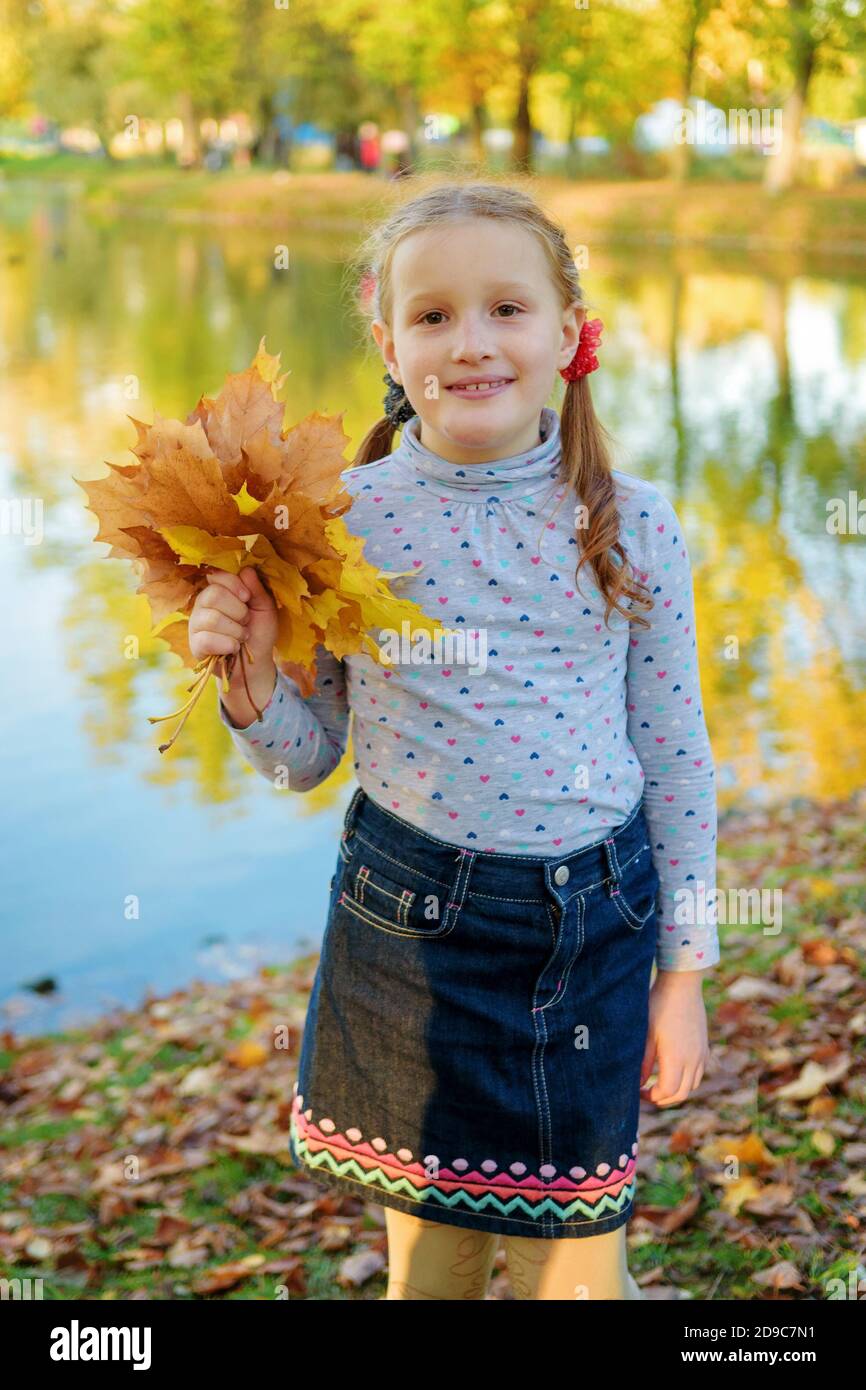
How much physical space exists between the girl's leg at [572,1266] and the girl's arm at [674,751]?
389 millimetres

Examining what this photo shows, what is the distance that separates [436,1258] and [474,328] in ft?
4.14

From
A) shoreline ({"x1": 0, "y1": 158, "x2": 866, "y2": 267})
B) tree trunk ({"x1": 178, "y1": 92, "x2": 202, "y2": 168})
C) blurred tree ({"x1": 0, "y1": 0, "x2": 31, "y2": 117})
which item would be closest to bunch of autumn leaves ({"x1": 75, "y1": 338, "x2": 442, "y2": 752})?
shoreline ({"x1": 0, "y1": 158, "x2": 866, "y2": 267})

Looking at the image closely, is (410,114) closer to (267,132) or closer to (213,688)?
(267,132)

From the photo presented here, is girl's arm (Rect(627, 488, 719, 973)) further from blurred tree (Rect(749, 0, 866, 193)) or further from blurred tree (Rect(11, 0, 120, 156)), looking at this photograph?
blurred tree (Rect(11, 0, 120, 156))

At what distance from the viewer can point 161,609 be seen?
1784 mm

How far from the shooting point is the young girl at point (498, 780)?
188cm

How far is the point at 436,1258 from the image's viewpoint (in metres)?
2.03

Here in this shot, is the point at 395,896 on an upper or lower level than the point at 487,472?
lower

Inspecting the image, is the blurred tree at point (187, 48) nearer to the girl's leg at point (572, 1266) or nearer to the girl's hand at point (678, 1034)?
the girl's hand at point (678, 1034)

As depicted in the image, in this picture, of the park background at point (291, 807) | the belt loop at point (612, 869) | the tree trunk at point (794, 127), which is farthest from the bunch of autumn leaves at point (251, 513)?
the tree trunk at point (794, 127)

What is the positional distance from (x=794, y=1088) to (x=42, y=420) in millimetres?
10765

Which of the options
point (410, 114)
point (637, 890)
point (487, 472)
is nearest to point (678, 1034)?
point (637, 890)

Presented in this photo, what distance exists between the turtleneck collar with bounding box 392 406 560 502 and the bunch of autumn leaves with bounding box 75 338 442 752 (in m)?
0.24
